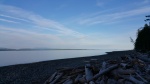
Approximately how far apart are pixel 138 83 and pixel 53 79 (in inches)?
252

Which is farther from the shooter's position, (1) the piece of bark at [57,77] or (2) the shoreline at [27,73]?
(2) the shoreline at [27,73]

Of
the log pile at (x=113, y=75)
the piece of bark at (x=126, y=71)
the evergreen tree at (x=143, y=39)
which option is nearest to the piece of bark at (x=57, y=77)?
the log pile at (x=113, y=75)

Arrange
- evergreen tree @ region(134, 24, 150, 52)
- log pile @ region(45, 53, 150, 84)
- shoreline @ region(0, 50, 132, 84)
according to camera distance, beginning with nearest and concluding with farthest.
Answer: log pile @ region(45, 53, 150, 84) → shoreline @ region(0, 50, 132, 84) → evergreen tree @ region(134, 24, 150, 52)

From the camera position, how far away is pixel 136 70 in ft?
46.1

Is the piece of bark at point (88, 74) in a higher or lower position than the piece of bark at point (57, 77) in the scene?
higher

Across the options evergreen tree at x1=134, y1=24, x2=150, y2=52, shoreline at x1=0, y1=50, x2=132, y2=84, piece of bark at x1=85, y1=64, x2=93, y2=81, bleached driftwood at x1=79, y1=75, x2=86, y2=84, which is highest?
evergreen tree at x1=134, y1=24, x2=150, y2=52

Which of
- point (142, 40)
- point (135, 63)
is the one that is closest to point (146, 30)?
point (142, 40)

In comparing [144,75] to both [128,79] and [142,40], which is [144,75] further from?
[142,40]

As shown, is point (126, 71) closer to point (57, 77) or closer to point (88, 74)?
point (88, 74)

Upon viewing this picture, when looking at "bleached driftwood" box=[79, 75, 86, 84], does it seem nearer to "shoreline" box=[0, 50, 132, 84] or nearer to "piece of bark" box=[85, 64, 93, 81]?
"piece of bark" box=[85, 64, 93, 81]

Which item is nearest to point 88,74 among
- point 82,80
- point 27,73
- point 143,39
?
point 82,80

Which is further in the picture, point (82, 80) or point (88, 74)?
point (88, 74)

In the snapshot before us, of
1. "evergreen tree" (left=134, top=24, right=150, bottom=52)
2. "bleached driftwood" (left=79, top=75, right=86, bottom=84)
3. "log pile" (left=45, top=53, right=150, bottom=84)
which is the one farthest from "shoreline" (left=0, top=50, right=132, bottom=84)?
"evergreen tree" (left=134, top=24, right=150, bottom=52)

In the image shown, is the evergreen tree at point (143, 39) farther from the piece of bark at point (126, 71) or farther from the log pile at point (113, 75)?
the piece of bark at point (126, 71)
